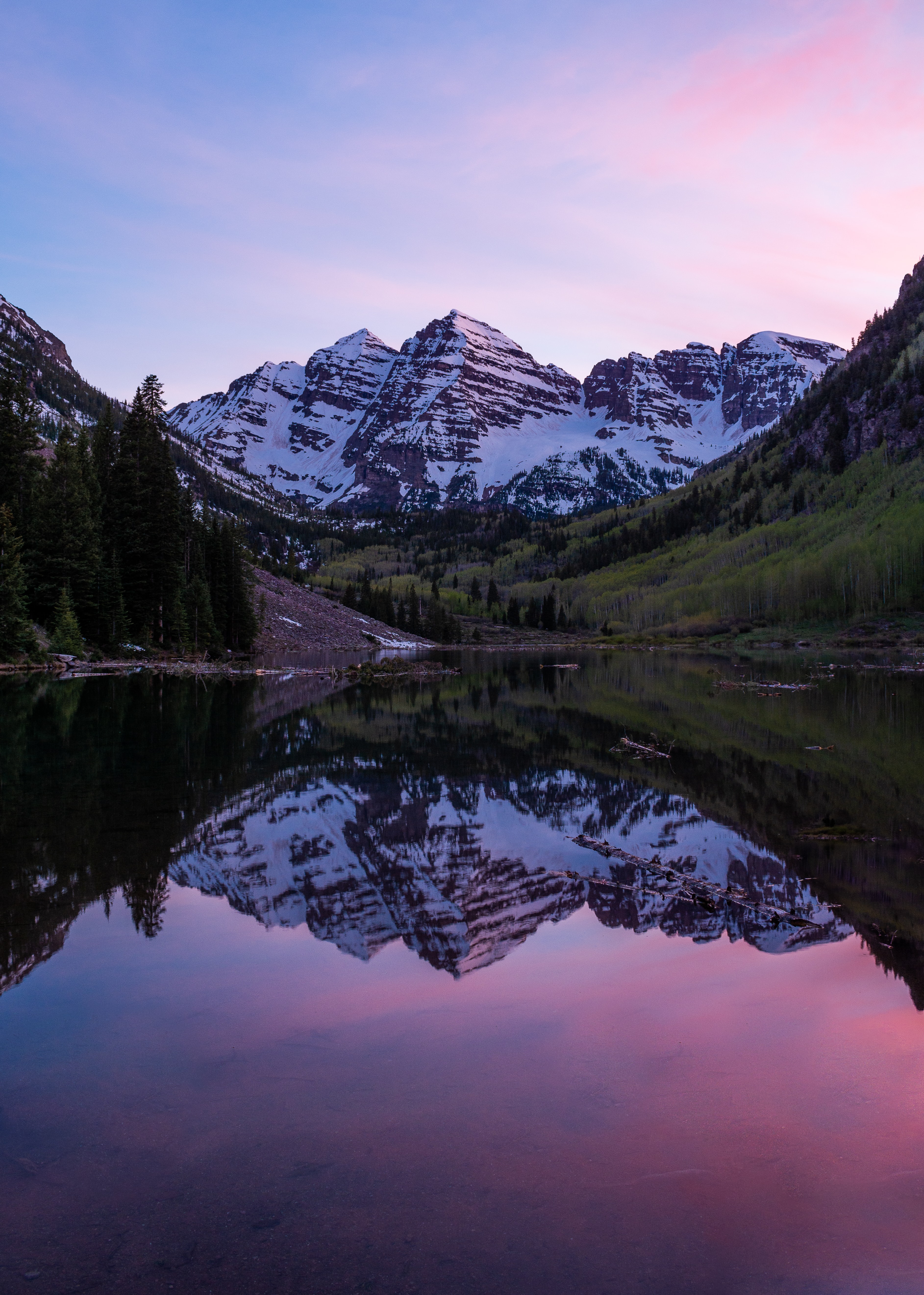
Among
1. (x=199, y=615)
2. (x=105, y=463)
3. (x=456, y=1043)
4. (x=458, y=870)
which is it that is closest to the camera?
(x=456, y=1043)

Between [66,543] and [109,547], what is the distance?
752 centimetres

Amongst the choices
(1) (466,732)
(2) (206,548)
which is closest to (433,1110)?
(1) (466,732)

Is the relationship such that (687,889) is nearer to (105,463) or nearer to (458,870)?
(458,870)

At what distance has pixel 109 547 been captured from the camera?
68188 millimetres

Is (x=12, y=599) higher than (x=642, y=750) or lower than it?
higher

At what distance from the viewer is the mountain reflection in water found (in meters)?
10.8

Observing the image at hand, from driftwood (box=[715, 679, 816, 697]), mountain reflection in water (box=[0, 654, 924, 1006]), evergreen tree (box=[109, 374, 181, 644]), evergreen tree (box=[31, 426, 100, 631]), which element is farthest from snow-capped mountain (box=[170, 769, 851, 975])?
evergreen tree (box=[109, 374, 181, 644])

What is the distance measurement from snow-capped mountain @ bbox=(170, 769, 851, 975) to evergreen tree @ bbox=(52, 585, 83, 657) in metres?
47.4

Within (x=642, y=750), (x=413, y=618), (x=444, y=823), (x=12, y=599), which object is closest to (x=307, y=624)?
(x=413, y=618)

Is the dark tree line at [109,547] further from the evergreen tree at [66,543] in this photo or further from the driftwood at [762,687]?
the driftwood at [762,687]

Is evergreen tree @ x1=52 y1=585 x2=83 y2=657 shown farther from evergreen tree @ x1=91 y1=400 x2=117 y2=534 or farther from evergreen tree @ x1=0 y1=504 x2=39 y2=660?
evergreen tree @ x1=91 y1=400 x2=117 y2=534

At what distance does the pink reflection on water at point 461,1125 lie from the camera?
4719 mm

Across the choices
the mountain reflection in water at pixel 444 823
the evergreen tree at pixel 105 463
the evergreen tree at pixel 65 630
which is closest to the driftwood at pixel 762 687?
the mountain reflection in water at pixel 444 823

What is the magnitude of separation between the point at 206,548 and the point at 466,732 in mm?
63965
